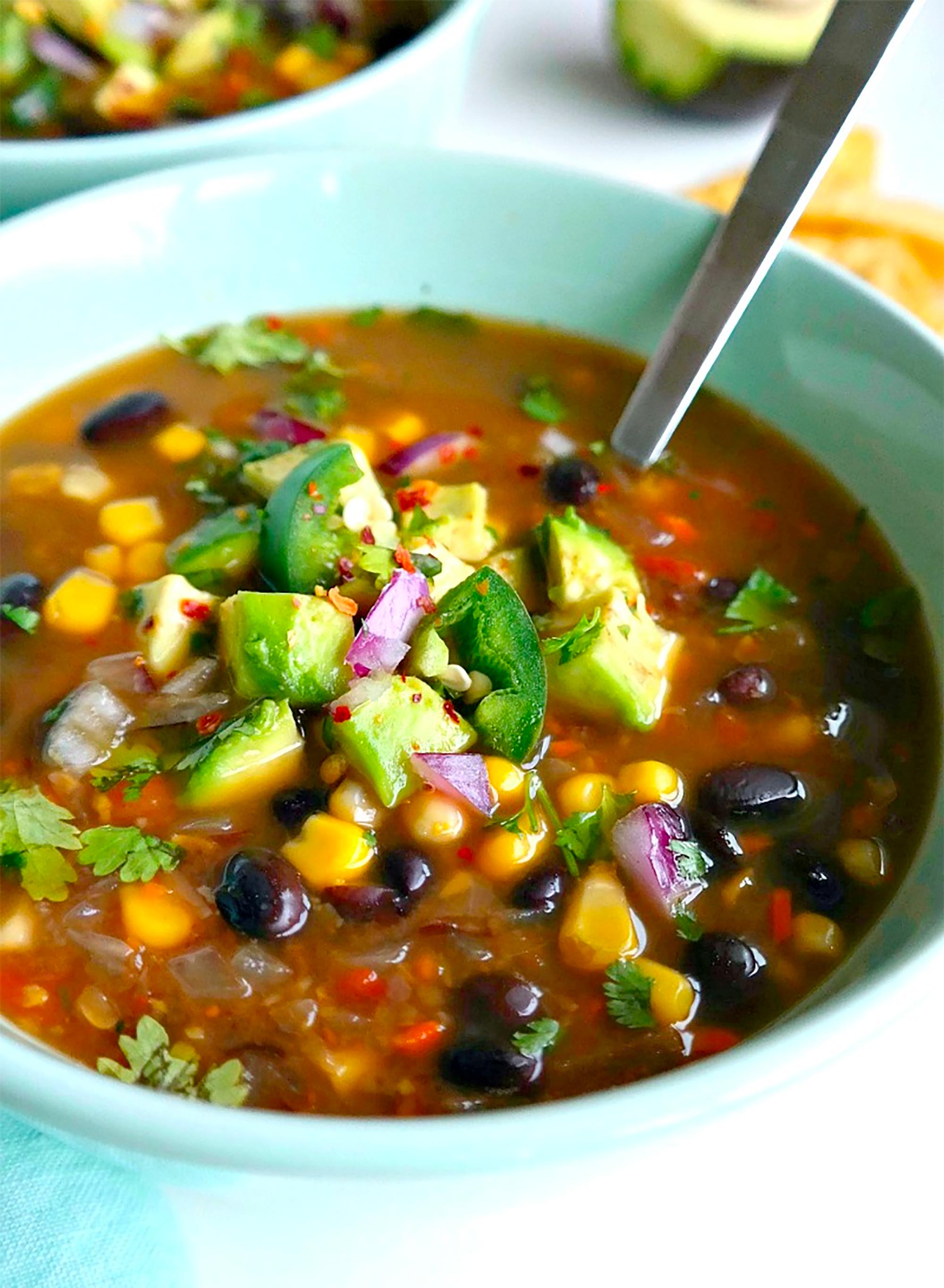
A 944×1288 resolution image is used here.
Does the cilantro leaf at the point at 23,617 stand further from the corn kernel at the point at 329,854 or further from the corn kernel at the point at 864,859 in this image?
the corn kernel at the point at 864,859

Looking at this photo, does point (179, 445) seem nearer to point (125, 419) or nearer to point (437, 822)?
point (125, 419)

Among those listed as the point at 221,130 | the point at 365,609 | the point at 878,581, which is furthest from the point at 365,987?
the point at 221,130

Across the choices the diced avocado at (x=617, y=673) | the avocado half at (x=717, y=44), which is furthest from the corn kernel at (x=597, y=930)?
the avocado half at (x=717, y=44)

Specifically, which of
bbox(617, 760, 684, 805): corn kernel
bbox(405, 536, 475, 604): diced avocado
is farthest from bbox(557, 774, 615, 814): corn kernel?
bbox(405, 536, 475, 604): diced avocado

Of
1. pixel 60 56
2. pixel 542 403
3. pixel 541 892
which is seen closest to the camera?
pixel 541 892

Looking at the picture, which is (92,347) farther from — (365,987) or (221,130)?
(365,987)

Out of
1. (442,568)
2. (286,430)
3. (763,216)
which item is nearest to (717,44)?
(763,216)
